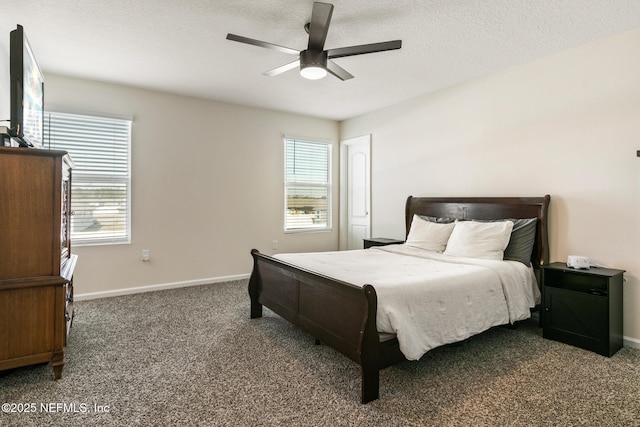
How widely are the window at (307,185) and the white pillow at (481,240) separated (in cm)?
274

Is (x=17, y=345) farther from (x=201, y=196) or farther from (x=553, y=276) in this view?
(x=553, y=276)

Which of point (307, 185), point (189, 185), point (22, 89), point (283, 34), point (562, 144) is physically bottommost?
point (189, 185)

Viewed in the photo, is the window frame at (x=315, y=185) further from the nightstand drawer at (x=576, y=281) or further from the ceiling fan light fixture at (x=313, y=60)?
the nightstand drawer at (x=576, y=281)

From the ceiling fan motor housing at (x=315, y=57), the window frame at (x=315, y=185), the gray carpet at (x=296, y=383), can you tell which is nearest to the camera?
the gray carpet at (x=296, y=383)

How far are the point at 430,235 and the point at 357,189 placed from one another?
85.7 inches

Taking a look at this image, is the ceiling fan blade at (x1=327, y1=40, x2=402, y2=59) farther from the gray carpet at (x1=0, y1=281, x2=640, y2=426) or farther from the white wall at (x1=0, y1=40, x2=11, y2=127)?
the white wall at (x1=0, y1=40, x2=11, y2=127)

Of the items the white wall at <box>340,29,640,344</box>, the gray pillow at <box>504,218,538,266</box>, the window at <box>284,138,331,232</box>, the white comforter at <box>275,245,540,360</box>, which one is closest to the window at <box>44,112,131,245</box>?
the window at <box>284,138,331,232</box>

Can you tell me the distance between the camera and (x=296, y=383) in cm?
219

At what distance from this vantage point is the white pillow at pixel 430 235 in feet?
12.3

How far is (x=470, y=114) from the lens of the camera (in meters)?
3.99

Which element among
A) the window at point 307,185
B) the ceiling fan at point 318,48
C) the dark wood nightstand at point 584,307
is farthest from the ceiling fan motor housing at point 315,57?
the window at point 307,185

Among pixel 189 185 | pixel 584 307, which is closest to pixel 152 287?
pixel 189 185

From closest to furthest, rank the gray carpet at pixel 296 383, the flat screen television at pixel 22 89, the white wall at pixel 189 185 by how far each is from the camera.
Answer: the gray carpet at pixel 296 383
the flat screen television at pixel 22 89
the white wall at pixel 189 185

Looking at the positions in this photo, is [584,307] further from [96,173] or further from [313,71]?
[96,173]
